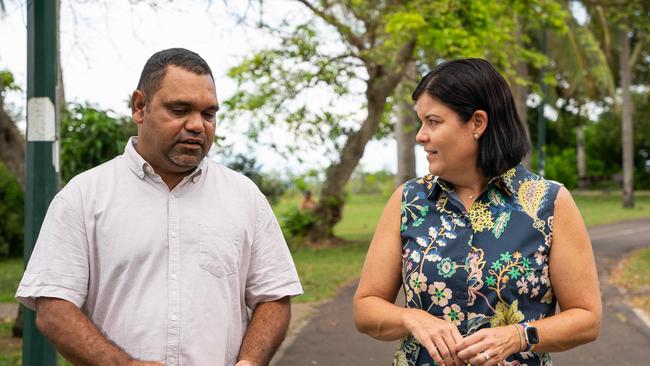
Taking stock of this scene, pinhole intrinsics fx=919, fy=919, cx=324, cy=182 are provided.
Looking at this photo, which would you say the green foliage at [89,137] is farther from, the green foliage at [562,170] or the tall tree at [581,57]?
the green foliage at [562,170]

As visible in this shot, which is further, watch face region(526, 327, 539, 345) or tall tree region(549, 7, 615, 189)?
tall tree region(549, 7, 615, 189)

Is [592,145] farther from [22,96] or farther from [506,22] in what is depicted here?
[22,96]

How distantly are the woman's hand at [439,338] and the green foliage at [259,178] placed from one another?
1591 centimetres

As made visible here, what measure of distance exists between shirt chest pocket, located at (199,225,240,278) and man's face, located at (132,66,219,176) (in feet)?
0.71

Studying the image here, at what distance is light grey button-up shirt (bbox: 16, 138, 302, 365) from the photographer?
2.68m

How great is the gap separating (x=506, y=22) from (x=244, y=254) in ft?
51.2

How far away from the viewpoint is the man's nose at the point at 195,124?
9.07 ft

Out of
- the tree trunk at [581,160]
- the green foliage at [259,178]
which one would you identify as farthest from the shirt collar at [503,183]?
the tree trunk at [581,160]

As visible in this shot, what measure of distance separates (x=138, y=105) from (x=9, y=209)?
765 inches

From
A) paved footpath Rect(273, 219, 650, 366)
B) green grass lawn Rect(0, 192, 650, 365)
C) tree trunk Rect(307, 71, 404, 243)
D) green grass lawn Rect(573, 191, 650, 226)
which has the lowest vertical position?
green grass lawn Rect(573, 191, 650, 226)

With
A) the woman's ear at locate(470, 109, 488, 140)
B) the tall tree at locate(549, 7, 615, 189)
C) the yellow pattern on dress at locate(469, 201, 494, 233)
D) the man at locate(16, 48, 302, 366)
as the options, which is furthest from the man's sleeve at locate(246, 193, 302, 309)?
the tall tree at locate(549, 7, 615, 189)

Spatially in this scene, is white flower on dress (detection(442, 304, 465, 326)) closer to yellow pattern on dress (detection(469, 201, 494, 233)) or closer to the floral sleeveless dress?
the floral sleeveless dress

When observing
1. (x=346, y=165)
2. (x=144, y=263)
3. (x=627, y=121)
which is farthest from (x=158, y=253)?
(x=627, y=121)

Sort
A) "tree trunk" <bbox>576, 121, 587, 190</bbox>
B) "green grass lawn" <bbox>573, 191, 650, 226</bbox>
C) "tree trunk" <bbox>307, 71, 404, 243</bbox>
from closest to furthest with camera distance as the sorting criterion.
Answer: "tree trunk" <bbox>307, 71, 404, 243</bbox>
"green grass lawn" <bbox>573, 191, 650, 226</bbox>
"tree trunk" <bbox>576, 121, 587, 190</bbox>
